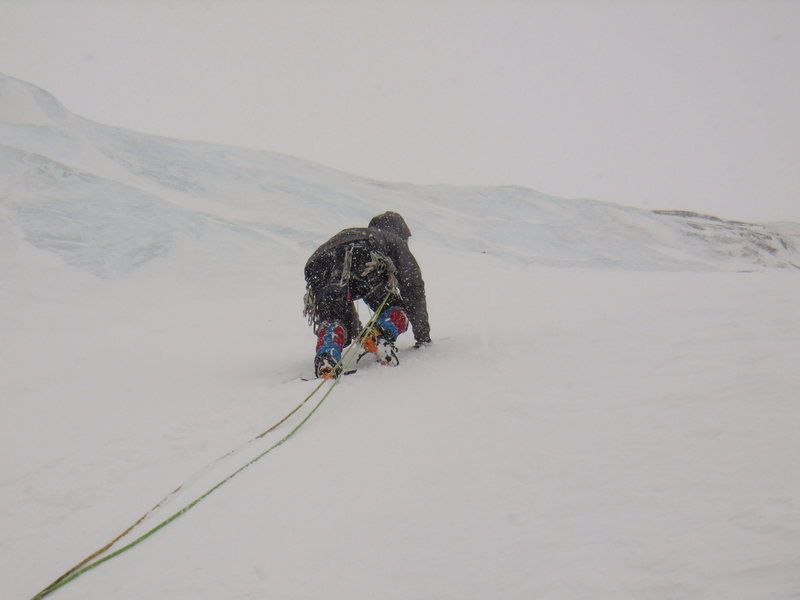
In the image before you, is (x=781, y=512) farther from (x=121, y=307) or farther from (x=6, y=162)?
(x=6, y=162)

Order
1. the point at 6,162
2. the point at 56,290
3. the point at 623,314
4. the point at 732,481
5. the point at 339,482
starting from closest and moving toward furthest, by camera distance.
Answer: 1. the point at 732,481
2. the point at 339,482
3. the point at 623,314
4. the point at 56,290
5. the point at 6,162

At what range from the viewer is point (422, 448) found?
179cm

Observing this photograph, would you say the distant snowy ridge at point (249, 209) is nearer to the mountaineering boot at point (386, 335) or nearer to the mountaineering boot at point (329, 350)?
the mountaineering boot at point (329, 350)

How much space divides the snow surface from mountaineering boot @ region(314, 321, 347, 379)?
0.49 feet

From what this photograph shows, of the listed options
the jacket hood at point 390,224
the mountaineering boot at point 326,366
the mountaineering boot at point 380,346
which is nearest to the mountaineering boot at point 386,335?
the mountaineering boot at point 380,346

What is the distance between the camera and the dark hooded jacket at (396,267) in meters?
3.63

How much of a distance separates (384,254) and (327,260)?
1.42 ft

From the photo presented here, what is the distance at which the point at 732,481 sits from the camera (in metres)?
1.19

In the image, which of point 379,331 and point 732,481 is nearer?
point 732,481

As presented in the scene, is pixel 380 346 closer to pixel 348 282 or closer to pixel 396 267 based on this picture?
pixel 348 282

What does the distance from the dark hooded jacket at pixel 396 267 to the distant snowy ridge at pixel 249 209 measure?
3975 millimetres

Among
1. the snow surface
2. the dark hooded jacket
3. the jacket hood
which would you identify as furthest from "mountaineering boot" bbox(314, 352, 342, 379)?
the jacket hood

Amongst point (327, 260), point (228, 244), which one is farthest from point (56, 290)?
point (327, 260)

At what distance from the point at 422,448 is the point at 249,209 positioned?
8790mm
